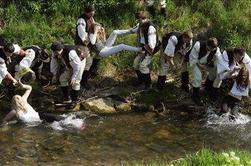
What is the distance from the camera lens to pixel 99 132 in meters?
10.5

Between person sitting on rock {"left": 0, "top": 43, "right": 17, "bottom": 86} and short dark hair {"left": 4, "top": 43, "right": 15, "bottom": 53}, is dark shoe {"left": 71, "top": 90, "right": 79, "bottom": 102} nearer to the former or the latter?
person sitting on rock {"left": 0, "top": 43, "right": 17, "bottom": 86}

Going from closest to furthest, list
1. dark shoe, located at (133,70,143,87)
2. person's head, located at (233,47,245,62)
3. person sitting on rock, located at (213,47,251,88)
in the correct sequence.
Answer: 1. person's head, located at (233,47,245,62)
2. person sitting on rock, located at (213,47,251,88)
3. dark shoe, located at (133,70,143,87)

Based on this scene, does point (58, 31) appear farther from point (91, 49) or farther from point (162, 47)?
point (162, 47)

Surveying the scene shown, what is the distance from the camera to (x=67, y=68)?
11.1 m

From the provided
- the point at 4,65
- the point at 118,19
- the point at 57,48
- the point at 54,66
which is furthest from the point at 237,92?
the point at 4,65

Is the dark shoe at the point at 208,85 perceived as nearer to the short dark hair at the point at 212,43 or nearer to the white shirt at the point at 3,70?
the short dark hair at the point at 212,43

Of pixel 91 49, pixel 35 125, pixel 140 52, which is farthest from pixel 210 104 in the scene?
pixel 35 125

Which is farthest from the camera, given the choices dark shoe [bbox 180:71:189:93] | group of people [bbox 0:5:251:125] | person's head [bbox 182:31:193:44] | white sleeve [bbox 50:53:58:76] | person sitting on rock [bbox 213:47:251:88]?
dark shoe [bbox 180:71:189:93]

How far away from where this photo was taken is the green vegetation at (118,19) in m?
12.9

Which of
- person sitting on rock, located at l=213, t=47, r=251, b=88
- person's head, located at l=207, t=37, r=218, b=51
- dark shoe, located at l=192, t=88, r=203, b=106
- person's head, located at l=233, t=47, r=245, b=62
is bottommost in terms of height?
dark shoe, located at l=192, t=88, r=203, b=106

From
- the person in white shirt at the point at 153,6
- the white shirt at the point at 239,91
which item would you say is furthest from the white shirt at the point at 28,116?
the person in white shirt at the point at 153,6

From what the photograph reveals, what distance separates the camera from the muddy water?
9.34 m

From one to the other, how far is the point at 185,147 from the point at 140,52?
104 inches

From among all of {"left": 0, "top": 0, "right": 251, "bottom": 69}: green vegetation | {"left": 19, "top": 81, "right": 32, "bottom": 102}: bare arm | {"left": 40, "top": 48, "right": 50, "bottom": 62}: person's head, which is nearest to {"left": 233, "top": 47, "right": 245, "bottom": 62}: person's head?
{"left": 0, "top": 0, "right": 251, "bottom": 69}: green vegetation
